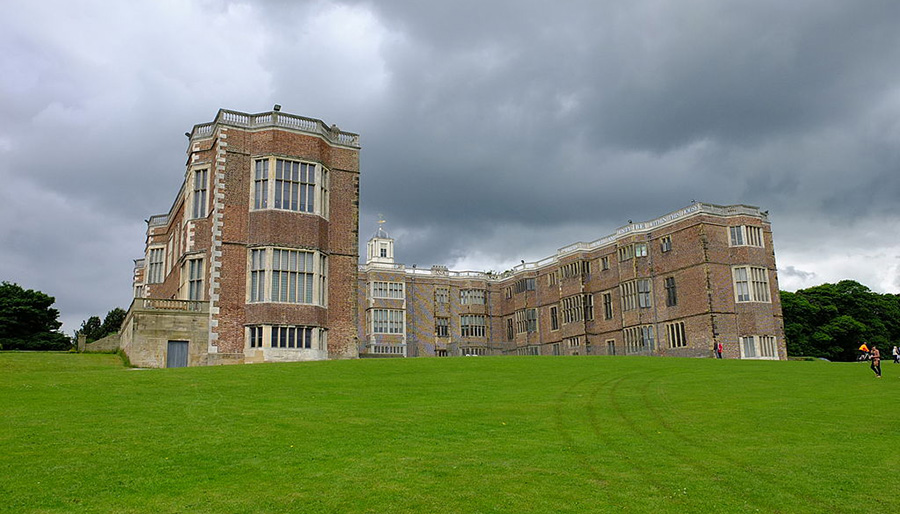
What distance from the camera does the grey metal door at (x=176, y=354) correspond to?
Result: 3359 cm

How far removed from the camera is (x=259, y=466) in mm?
11281

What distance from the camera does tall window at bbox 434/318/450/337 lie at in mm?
78625

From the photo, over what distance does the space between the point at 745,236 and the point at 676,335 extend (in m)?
9.99

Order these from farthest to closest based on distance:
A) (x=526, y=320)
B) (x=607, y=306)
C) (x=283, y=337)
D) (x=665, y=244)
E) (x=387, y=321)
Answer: (x=526, y=320) < (x=387, y=321) < (x=607, y=306) < (x=665, y=244) < (x=283, y=337)

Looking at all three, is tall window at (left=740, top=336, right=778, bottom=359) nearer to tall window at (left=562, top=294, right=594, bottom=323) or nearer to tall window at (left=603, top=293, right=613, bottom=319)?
tall window at (left=603, top=293, right=613, bottom=319)

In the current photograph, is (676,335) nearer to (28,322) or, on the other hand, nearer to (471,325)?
(471,325)

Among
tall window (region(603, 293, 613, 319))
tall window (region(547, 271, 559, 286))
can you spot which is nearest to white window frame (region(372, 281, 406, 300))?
tall window (region(547, 271, 559, 286))

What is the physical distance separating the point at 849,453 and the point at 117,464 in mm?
13524

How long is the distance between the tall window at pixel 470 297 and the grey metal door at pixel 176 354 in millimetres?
49263

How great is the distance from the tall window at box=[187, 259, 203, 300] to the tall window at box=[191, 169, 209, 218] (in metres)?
2.89

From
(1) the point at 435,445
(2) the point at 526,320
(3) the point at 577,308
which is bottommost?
(1) the point at 435,445

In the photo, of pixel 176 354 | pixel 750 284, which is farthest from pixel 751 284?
pixel 176 354

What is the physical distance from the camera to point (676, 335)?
185 ft

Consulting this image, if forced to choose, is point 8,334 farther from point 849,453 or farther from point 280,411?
point 849,453
